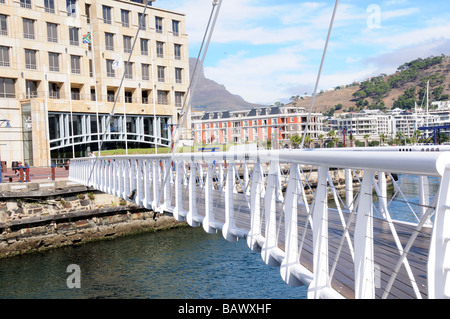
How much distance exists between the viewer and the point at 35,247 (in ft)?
75.1

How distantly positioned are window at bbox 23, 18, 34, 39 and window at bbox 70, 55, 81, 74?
14.1 feet

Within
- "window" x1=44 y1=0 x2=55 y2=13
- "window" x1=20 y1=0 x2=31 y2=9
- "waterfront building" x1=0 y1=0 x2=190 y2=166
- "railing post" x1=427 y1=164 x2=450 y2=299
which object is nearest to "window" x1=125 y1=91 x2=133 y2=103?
"waterfront building" x1=0 y1=0 x2=190 y2=166

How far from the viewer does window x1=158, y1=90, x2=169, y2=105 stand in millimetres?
53875

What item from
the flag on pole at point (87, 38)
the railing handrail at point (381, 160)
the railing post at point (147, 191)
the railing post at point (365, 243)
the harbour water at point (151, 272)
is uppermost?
the flag on pole at point (87, 38)

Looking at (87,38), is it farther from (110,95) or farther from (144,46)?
(144,46)

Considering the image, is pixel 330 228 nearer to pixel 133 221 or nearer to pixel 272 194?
pixel 272 194

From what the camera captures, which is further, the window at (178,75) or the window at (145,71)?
the window at (178,75)

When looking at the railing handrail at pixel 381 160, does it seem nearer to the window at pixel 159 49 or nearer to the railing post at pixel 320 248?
the railing post at pixel 320 248

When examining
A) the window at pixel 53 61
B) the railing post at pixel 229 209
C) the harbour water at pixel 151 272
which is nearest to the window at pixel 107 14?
the window at pixel 53 61

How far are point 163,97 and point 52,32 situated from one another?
47.2ft

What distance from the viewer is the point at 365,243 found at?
3617 mm

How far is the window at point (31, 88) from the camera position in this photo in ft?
142

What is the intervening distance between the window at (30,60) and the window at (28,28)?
1328 millimetres

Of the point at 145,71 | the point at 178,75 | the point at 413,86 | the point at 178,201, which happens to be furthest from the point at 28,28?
the point at 413,86
